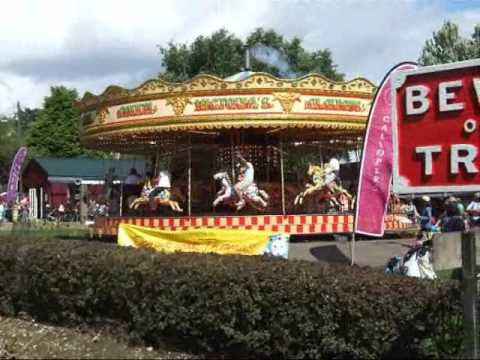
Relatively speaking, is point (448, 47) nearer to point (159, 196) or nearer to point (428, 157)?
point (159, 196)

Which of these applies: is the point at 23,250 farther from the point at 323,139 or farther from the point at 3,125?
the point at 3,125

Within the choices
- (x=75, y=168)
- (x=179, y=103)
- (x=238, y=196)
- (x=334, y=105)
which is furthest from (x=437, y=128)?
(x=75, y=168)

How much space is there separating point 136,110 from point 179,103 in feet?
4.63

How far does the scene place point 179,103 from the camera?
18.5 meters

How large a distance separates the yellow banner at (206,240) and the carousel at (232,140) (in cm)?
497

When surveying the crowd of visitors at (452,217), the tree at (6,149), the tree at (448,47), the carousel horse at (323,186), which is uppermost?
the tree at (448,47)

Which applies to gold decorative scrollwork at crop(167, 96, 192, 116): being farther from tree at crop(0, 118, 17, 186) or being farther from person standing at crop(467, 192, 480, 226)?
tree at crop(0, 118, 17, 186)

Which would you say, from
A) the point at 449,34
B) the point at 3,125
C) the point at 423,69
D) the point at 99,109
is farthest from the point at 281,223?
the point at 3,125

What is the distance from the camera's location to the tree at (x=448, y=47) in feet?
157

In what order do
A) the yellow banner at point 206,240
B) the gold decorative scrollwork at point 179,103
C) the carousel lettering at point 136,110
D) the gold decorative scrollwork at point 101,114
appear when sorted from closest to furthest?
the yellow banner at point 206,240
the gold decorative scrollwork at point 179,103
the carousel lettering at point 136,110
the gold decorative scrollwork at point 101,114

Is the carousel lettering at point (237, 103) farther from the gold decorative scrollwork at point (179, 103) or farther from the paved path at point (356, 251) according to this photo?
the paved path at point (356, 251)

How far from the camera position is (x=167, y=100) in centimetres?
1867

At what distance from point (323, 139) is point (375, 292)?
1693 centimetres

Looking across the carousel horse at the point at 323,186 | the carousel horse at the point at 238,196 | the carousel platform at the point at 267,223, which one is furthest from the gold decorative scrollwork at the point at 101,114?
the carousel horse at the point at 323,186
